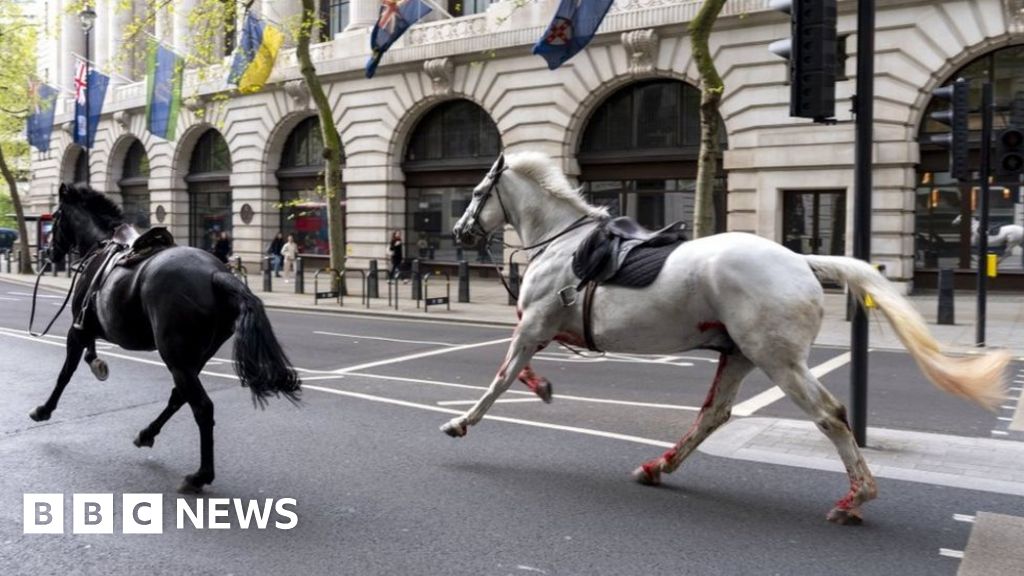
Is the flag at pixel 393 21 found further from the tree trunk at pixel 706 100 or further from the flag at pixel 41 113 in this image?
the flag at pixel 41 113

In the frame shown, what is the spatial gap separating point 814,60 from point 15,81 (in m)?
41.8

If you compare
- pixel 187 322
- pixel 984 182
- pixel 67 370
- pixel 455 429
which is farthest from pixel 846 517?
pixel 984 182

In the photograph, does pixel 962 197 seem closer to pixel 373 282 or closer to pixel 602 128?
pixel 602 128

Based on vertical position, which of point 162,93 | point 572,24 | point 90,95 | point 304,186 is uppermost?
point 90,95

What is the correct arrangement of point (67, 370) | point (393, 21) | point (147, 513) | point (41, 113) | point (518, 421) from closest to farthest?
point (147, 513), point (67, 370), point (518, 421), point (393, 21), point (41, 113)

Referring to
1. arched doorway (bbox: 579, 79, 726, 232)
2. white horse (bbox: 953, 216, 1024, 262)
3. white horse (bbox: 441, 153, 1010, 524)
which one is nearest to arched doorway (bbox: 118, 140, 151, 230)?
arched doorway (bbox: 579, 79, 726, 232)

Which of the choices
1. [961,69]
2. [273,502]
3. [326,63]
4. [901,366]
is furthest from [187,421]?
[326,63]

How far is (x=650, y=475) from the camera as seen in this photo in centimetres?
585

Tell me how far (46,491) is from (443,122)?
1068 inches

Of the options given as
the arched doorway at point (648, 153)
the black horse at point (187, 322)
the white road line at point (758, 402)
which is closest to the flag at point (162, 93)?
the arched doorway at point (648, 153)

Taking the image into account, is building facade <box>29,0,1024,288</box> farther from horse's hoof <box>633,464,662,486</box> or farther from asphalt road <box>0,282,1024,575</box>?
horse's hoof <box>633,464,662,486</box>

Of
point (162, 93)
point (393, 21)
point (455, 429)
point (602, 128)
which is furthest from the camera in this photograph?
point (162, 93)

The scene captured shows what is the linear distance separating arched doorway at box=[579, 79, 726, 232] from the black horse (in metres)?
21.3

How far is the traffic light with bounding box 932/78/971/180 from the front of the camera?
35.7 ft
